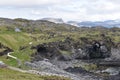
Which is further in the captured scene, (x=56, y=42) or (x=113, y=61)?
(x=56, y=42)

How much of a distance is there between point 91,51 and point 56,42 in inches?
852

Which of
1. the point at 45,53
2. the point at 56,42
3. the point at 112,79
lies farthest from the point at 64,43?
the point at 112,79

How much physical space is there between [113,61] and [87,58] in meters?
17.1

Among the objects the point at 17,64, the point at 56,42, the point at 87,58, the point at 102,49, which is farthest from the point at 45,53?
the point at 17,64

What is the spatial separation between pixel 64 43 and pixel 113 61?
105 feet

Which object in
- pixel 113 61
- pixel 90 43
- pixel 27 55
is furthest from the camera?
pixel 90 43

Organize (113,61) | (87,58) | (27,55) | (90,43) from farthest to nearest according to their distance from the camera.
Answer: (90,43) → (87,58) → (113,61) → (27,55)

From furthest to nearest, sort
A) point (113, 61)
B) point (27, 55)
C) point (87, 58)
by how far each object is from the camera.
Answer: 1. point (87, 58)
2. point (113, 61)
3. point (27, 55)

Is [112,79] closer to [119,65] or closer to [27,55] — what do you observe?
[119,65]

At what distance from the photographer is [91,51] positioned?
189 meters

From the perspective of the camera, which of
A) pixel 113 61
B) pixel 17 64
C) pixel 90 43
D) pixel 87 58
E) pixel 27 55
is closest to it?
pixel 17 64

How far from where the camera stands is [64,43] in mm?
187125

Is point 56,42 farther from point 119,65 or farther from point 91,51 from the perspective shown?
point 119,65

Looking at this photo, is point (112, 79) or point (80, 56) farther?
point (80, 56)
